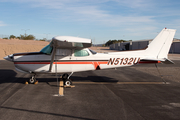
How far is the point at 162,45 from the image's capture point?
9492 millimetres

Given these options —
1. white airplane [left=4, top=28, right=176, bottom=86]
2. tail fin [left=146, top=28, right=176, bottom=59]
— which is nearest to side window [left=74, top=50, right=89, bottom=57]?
white airplane [left=4, top=28, right=176, bottom=86]

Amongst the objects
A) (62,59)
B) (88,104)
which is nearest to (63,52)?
(62,59)

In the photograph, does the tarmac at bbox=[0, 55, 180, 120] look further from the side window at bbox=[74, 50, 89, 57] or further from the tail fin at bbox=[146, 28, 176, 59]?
the tail fin at bbox=[146, 28, 176, 59]

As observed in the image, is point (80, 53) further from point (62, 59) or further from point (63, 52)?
point (62, 59)

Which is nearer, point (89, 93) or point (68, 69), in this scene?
point (89, 93)

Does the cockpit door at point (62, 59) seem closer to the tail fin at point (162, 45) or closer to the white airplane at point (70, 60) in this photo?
the white airplane at point (70, 60)

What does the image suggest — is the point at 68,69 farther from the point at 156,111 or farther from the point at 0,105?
the point at 156,111

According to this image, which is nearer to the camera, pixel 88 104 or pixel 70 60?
pixel 88 104

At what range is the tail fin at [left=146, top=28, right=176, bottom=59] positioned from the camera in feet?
30.7

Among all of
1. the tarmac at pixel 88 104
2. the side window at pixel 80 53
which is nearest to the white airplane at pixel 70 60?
the side window at pixel 80 53

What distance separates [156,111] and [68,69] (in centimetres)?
494

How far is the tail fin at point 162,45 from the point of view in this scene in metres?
9.36

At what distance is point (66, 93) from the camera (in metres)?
7.29

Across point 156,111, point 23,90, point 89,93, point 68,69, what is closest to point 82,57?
point 68,69
